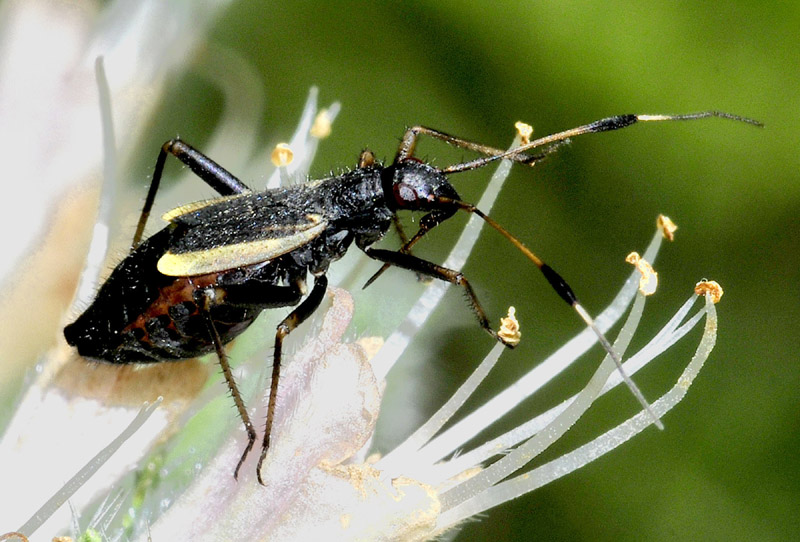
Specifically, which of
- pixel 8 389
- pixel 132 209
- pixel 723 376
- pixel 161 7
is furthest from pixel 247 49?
pixel 723 376

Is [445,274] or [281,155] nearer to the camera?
[445,274]

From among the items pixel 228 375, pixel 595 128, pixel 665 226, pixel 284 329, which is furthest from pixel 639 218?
pixel 228 375

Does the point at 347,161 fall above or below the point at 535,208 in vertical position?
below

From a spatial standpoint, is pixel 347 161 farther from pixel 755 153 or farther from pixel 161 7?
pixel 755 153

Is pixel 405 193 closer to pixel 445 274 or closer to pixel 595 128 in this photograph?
pixel 445 274

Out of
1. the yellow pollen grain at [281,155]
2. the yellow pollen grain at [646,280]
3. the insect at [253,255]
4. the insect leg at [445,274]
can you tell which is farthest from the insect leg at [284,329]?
the yellow pollen grain at [646,280]

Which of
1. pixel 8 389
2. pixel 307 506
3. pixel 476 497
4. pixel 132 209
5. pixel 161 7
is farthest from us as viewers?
pixel 161 7
